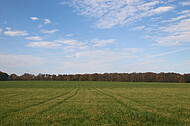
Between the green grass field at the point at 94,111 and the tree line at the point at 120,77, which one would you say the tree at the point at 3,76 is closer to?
the tree line at the point at 120,77

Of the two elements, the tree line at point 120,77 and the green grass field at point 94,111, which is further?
the tree line at point 120,77

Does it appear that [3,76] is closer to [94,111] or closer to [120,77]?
[120,77]

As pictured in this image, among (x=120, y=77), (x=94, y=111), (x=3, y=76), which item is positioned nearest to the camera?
(x=94, y=111)

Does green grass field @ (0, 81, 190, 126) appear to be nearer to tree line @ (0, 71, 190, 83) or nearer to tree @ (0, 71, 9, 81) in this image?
tree line @ (0, 71, 190, 83)

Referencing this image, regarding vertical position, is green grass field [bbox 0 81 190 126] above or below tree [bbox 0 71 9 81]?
below

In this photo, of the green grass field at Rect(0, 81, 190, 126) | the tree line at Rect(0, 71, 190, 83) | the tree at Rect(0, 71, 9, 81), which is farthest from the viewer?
the tree at Rect(0, 71, 9, 81)

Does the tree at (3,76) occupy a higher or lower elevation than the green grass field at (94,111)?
higher

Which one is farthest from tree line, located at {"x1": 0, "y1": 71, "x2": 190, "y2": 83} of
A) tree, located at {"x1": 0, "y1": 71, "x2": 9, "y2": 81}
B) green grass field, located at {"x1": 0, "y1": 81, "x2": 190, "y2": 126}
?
green grass field, located at {"x1": 0, "y1": 81, "x2": 190, "y2": 126}

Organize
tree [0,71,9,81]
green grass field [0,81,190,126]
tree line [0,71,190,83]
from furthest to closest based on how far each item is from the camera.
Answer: tree [0,71,9,81] → tree line [0,71,190,83] → green grass field [0,81,190,126]

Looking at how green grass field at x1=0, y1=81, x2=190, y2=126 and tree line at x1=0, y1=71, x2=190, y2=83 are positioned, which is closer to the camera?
green grass field at x1=0, y1=81, x2=190, y2=126

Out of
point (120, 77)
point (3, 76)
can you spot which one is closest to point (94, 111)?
point (120, 77)

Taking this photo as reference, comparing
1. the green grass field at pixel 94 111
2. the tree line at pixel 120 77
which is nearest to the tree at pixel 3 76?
the tree line at pixel 120 77

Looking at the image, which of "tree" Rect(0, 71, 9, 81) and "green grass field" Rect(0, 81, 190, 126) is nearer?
"green grass field" Rect(0, 81, 190, 126)

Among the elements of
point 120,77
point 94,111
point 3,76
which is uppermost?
point 3,76
